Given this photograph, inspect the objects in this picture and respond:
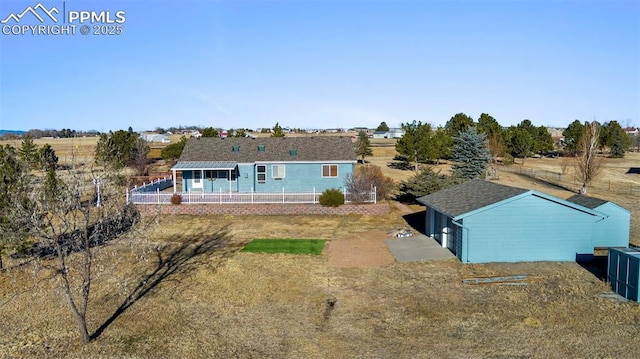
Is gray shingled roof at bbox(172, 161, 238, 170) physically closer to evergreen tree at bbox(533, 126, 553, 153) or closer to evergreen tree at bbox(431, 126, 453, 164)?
evergreen tree at bbox(431, 126, 453, 164)

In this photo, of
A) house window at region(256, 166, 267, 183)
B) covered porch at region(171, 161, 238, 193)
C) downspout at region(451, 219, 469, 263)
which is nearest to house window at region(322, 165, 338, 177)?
house window at region(256, 166, 267, 183)

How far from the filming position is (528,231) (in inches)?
739

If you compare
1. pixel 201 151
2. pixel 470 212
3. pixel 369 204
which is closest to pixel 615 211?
pixel 470 212

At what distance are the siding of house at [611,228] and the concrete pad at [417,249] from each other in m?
6.08

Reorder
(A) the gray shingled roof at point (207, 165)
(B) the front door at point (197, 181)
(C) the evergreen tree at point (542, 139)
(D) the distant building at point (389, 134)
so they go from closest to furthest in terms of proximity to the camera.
A: (A) the gray shingled roof at point (207, 165)
(B) the front door at point (197, 181)
(C) the evergreen tree at point (542, 139)
(D) the distant building at point (389, 134)

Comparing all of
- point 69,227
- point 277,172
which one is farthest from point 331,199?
point 69,227

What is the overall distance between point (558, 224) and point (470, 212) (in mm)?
3577

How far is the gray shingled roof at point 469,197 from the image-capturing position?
19.3 meters

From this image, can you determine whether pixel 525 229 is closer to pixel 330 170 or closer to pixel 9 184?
pixel 330 170

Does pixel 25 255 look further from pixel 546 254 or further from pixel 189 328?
pixel 546 254

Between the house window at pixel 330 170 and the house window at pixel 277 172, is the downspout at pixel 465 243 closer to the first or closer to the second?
the house window at pixel 330 170

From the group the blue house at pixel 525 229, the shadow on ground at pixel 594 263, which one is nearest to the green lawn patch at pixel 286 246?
the blue house at pixel 525 229

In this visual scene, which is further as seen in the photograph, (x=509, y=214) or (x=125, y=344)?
(x=509, y=214)

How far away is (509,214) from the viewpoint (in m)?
18.8
